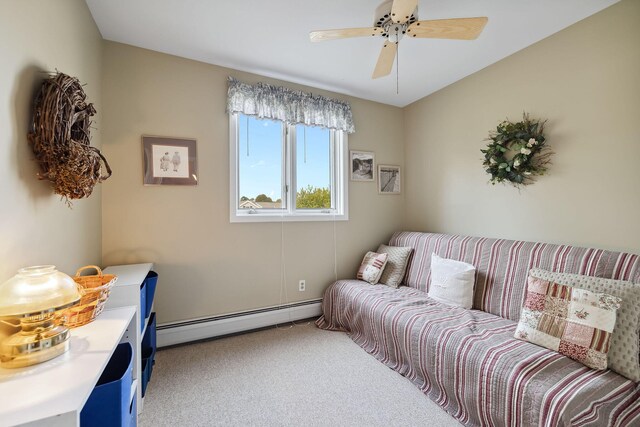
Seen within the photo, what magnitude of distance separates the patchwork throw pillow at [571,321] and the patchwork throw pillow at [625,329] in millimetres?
56

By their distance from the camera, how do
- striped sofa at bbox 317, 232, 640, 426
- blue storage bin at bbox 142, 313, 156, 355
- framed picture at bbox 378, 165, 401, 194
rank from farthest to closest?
framed picture at bbox 378, 165, 401, 194, blue storage bin at bbox 142, 313, 156, 355, striped sofa at bbox 317, 232, 640, 426

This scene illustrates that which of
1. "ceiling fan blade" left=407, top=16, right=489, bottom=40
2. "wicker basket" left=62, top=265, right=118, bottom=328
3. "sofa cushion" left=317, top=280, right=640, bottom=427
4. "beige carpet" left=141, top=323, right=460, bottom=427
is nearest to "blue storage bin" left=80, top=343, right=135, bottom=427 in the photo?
"wicker basket" left=62, top=265, right=118, bottom=328

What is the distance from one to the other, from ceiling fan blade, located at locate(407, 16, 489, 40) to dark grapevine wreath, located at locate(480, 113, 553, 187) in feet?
3.40

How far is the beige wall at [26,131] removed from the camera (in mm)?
992

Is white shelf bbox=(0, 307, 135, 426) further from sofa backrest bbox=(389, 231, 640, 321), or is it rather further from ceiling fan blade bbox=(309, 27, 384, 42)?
sofa backrest bbox=(389, 231, 640, 321)

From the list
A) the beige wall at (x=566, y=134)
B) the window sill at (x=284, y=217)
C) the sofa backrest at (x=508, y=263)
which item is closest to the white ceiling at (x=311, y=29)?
the beige wall at (x=566, y=134)

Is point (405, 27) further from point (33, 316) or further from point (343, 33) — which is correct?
point (33, 316)

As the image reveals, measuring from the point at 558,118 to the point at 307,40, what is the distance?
2.10 m

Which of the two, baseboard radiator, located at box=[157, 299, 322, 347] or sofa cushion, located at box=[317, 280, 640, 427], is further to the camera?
baseboard radiator, located at box=[157, 299, 322, 347]

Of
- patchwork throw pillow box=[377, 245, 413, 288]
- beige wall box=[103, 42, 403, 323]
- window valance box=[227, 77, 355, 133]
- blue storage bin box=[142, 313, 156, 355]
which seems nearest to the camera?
blue storage bin box=[142, 313, 156, 355]

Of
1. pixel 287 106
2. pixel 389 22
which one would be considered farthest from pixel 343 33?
pixel 287 106

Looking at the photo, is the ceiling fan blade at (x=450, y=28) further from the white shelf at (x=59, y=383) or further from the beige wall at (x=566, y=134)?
the white shelf at (x=59, y=383)

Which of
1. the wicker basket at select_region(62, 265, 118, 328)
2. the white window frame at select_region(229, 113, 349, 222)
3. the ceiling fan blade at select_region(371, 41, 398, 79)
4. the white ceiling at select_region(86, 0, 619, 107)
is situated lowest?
the wicker basket at select_region(62, 265, 118, 328)

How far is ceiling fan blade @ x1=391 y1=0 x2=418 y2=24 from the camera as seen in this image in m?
1.44
